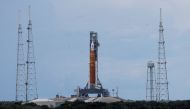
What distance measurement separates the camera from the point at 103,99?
390ft

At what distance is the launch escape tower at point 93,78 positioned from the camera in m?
133

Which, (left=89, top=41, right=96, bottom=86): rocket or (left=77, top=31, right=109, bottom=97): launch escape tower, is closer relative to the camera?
(left=89, top=41, right=96, bottom=86): rocket

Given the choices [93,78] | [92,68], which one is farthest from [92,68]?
[93,78]

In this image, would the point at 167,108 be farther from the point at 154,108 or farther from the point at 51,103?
the point at 51,103

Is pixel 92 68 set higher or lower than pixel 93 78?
higher

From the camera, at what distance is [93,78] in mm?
133000

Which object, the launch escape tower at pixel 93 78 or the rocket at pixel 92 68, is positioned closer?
the rocket at pixel 92 68

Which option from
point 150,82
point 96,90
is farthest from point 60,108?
point 150,82

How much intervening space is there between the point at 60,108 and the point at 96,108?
5686 mm

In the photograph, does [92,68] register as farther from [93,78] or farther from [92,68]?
[93,78]

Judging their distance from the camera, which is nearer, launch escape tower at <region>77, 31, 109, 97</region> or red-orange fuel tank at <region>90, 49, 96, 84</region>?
red-orange fuel tank at <region>90, 49, 96, 84</region>

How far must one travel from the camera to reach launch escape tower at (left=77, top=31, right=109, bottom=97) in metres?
133

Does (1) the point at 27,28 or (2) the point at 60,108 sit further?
(1) the point at 27,28

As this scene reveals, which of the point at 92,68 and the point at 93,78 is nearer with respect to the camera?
the point at 92,68
